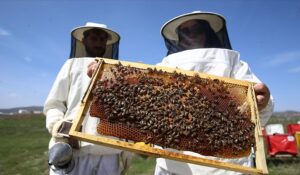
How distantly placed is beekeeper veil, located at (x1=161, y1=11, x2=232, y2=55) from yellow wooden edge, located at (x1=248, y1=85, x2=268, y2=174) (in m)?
0.97

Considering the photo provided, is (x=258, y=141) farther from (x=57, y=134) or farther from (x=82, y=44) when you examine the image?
(x=82, y=44)

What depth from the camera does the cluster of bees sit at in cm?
290

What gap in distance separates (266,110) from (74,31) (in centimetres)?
309

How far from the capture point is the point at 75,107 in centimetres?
394

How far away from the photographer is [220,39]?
13.0 ft

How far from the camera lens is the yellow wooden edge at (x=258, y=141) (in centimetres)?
263

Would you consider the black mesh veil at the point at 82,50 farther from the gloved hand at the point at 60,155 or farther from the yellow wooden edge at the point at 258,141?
the yellow wooden edge at the point at 258,141

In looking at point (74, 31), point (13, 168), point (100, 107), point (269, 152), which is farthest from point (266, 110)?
point (13, 168)

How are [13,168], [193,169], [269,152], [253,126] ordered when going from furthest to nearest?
[13,168] → [269,152] → [193,169] → [253,126]

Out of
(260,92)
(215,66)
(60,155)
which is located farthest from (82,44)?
(260,92)

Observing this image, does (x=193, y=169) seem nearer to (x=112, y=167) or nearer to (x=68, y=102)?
(x=112, y=167)

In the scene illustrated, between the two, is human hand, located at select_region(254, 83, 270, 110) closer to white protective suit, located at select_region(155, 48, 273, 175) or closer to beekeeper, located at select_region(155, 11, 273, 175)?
beekeeper, located at select_region(155, 11, 273, 175)

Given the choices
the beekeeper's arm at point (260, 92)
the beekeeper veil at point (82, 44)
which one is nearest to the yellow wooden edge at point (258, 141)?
the beekeeper's arm at point (260, 92)

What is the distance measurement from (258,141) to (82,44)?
3089mm
